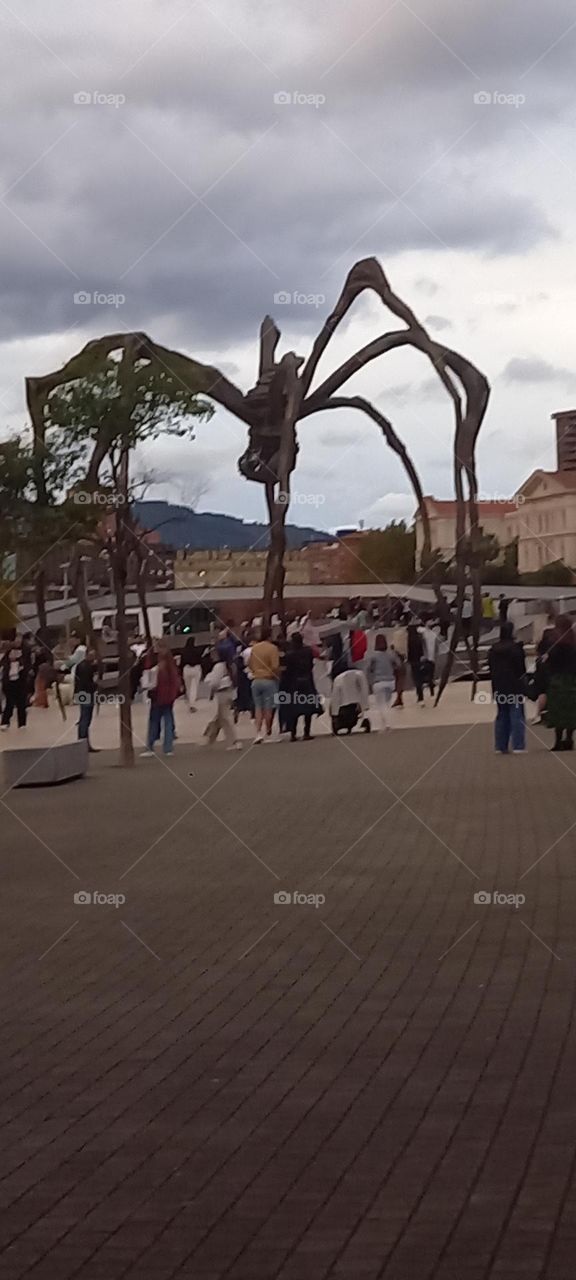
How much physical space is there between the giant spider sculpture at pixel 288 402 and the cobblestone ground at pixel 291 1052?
310 cm

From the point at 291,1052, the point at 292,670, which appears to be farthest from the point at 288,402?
the point at 291,1052

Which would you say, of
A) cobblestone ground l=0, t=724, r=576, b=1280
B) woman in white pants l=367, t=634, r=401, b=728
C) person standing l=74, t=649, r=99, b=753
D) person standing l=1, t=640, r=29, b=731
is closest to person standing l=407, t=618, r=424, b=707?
woman in white pants l=367, t=634, r=401, b=728

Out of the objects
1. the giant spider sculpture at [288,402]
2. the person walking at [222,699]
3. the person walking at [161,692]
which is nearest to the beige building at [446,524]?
the giant spider sculpture at [288,402]

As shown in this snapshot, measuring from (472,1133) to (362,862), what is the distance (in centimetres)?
675

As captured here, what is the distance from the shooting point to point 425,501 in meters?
16.4

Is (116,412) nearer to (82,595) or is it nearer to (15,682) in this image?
(82,595)

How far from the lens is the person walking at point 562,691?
17.3 meters

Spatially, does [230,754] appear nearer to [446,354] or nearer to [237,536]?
[237,536]

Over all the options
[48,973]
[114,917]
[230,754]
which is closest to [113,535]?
[230,754]

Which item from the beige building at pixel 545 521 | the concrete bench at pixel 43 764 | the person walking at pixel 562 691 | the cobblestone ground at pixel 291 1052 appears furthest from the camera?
the person walking at pixel 562 691

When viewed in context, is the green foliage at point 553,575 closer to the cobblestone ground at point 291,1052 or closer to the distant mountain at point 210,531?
the distant mountain at point 210,531

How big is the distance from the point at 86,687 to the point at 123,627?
26.7 inches

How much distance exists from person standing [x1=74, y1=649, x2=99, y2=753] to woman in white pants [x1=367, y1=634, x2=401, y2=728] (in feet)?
8.56

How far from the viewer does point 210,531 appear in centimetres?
1633
